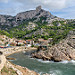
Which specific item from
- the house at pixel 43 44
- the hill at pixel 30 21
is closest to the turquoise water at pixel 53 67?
the house at pixel 43 44

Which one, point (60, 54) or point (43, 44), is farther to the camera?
point (43, 44)

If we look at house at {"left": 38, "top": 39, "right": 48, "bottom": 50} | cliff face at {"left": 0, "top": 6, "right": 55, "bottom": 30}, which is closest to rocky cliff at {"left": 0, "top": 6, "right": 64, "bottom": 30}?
cliff face at {"left": 0, "top": 6, "right": 55, "bottom": 30}

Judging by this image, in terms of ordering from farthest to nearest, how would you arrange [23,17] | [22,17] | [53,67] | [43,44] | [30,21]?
1. [22,17]
2. [23,17]
3. [30,21]
4. [43,44]
5. [53,67]

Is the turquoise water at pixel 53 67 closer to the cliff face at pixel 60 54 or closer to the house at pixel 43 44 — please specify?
the cliff face at pixel 60 54

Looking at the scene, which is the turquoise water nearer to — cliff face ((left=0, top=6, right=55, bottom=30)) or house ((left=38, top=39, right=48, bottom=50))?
house ((left=38, top=39, right=48, bottom=50))

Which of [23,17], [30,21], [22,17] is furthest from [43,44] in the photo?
[22,17]

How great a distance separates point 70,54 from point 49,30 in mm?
68469

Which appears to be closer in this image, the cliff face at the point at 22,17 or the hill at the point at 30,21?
the hill at the point at 30,21

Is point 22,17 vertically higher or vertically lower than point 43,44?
higher

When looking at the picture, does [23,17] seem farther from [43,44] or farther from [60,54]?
[60,54]

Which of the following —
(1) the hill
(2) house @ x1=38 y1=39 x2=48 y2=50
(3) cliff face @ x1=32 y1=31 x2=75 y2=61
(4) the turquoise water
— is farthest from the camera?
(1) the hill

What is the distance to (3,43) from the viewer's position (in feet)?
259

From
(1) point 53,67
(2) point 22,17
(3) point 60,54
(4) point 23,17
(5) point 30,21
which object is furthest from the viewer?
(2) point 22,17

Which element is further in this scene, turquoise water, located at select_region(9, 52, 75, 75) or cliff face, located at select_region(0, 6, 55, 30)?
cliff face, located at select_region(0, 6, 55, 30)
